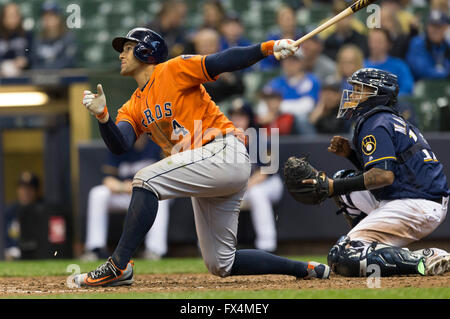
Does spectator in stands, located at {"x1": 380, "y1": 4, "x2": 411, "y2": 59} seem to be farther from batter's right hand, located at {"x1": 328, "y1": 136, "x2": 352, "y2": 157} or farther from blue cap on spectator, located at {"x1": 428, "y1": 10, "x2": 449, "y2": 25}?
batter's right hand, located at {"x1": 328, "y1": 136, "x2": 352, "y2": 157}

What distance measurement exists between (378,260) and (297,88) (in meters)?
4.32

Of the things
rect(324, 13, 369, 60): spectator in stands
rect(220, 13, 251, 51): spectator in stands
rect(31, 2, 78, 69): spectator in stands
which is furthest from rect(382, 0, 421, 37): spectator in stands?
rect(31, 2, 78, 69): spectator in stands

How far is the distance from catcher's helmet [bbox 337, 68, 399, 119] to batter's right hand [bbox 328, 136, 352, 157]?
0.19 metres

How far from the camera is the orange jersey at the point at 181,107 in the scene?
4.31 m

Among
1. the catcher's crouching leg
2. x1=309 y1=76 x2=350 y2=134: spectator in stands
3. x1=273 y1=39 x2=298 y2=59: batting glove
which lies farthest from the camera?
x1=309 y1=76 x2=350 y2=134: spectator in stands

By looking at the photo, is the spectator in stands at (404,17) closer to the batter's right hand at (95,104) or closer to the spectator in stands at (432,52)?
the spectator in stands at (432,52)

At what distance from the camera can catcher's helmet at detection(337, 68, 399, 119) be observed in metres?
4.77

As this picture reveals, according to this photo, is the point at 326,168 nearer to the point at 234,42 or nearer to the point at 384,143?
the point at 234,42

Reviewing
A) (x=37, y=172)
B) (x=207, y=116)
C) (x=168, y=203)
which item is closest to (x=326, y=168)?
(x=168, y=203)

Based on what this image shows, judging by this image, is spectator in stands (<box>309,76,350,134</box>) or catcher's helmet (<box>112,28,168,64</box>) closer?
catcher's helmet (<box>112,28,168,64</box>)

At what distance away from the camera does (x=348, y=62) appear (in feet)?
26.9

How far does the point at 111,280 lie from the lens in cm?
422

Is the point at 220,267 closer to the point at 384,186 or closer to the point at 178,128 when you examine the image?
the point at 178,128
